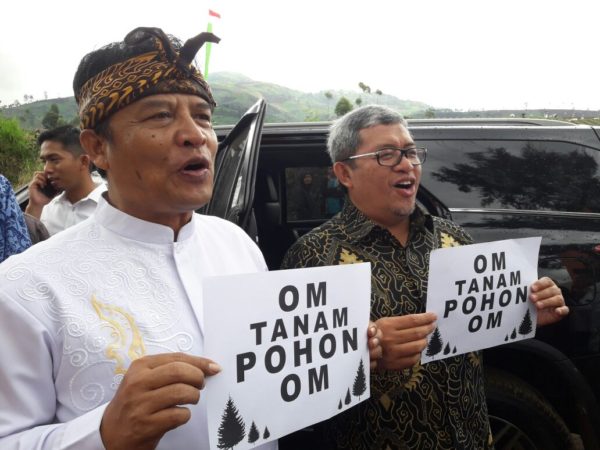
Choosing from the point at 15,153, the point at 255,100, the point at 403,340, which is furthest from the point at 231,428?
the point at 15,153

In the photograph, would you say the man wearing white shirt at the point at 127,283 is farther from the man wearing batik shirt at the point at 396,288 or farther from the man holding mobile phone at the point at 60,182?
the man holding mobile phone at the point at 60,182

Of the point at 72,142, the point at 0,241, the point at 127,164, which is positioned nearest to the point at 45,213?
the point at 72,142

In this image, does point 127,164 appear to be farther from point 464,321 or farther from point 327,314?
point 464,321

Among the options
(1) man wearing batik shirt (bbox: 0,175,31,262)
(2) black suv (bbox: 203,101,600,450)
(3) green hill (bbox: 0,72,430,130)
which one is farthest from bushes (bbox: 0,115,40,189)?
(2) black suv (bbox: 203,101,600,450)

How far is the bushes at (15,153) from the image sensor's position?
1623cm

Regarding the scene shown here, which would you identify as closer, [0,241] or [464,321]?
[464,321]

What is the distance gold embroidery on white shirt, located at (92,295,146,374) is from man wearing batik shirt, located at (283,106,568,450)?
0.77 meters

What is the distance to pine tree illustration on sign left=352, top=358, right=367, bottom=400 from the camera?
57.9 inches

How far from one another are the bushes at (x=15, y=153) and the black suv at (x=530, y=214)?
16.0 metres

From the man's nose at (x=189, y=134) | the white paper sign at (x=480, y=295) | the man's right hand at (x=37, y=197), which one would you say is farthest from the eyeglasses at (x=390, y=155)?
the man's right hand at (x=37, y=197)

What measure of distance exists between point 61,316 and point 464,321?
4.30 feet

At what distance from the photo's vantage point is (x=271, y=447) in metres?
1.39

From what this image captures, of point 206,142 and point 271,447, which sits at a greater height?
point 206,142

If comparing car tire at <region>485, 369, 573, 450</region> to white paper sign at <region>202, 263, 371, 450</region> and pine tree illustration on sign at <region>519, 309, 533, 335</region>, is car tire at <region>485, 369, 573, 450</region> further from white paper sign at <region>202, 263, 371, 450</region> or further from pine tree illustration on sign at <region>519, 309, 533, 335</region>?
white paper sign at <region>202, 263, 371, 450</region>
